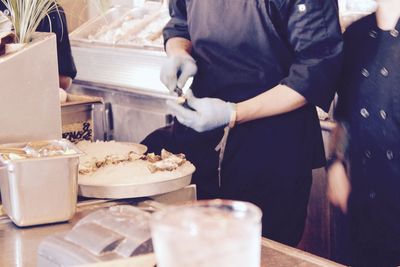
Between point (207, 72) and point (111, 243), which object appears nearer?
point (111, 243)

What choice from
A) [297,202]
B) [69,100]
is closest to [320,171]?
[297,202]

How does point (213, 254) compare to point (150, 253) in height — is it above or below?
above

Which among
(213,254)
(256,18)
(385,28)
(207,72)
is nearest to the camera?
(213,254)

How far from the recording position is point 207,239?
784mm

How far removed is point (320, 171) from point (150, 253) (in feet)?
6.88

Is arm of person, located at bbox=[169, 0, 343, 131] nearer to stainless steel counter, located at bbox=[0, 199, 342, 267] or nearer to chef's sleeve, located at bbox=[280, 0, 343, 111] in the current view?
chef's sleeve, located at bbox=[280, 0, 343, 111]

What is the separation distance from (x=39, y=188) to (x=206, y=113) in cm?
74

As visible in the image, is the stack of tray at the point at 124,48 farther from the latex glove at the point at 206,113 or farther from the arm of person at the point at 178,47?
the latex glove at the point at 206,113

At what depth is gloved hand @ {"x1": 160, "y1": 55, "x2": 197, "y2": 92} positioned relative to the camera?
7.32 ft

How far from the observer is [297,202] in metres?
2.26

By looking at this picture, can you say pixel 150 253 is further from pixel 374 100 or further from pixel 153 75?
pixel 153 75

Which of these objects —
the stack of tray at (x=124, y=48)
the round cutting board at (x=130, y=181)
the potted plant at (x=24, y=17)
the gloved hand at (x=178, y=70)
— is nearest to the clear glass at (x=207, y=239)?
the round cutting board at (x=130, y=181)

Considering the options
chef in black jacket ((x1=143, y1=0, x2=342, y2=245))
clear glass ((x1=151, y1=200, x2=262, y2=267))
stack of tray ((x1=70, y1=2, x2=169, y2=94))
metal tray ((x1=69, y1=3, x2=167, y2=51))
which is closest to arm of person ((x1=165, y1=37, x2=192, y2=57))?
chef in black jacket ((x1=143, y1=0, x2=342, y2=245))

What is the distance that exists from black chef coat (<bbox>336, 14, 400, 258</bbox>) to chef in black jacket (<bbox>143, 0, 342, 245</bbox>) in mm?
94
